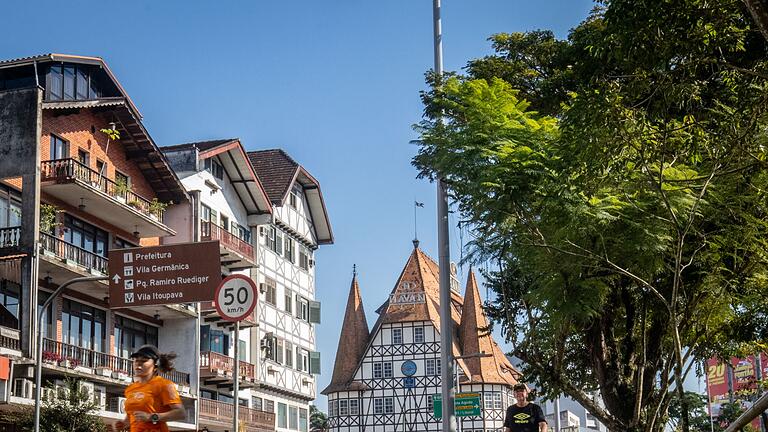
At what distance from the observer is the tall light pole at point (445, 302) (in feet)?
75.3

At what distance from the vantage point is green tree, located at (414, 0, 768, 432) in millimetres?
13344

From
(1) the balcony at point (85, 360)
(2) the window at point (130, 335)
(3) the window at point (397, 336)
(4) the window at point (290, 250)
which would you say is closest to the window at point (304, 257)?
(4) the window at point (290, 250)

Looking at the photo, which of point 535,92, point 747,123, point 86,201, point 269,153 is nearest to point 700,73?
point 747,123

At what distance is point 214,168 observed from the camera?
5106 cm

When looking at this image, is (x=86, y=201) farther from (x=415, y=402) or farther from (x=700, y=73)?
(x=415, y=402)

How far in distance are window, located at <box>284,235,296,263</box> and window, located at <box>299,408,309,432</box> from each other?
799cm

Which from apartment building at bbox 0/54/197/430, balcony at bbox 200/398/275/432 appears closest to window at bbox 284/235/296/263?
balcony at bbox 200/398/275/432

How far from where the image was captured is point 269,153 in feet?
205

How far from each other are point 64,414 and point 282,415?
2473cm

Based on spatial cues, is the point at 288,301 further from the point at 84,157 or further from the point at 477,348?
the point at 477,348

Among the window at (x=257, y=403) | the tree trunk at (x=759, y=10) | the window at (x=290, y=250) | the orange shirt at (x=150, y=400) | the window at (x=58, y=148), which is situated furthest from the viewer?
the window at (x=290, y=250)

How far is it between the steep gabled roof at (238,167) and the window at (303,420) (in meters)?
12.3

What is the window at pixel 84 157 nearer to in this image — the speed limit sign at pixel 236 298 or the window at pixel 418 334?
the speed limit sign at pixel 236 298

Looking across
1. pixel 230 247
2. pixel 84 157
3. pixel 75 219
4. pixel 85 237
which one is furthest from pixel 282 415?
pixel 84 157
